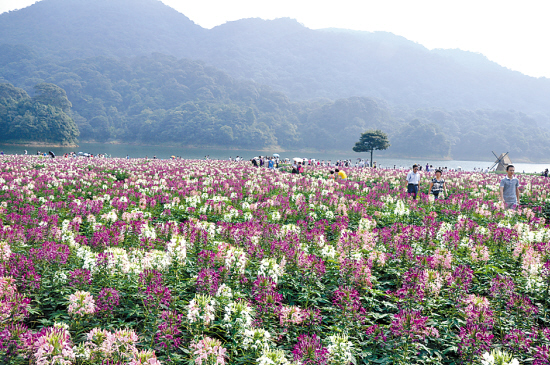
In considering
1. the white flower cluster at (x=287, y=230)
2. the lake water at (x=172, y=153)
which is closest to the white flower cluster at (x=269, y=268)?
the white flower cluster at (x=287, y=230)

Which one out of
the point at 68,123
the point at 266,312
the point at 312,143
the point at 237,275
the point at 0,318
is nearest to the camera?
the point at 0,318

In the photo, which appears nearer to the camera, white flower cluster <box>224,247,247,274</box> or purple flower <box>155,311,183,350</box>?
purple flower <box>155,311,183,350</box>

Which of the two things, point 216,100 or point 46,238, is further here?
point 216,100

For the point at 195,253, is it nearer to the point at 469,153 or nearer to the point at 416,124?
the point at 416,124

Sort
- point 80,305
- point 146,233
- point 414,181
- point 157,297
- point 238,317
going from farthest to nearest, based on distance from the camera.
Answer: point 414,181 → point 146,233 → point 157,297 → point 80,305 → point 238,317

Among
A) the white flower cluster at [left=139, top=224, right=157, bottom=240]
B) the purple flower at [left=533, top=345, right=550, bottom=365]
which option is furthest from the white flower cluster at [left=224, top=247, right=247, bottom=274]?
the purple flower at [left=533, top=345, right=550, bottom=365]

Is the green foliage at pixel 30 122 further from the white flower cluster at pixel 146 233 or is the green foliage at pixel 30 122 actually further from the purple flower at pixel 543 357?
the purple flower at pixel 543 357

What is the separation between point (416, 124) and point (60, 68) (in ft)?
634

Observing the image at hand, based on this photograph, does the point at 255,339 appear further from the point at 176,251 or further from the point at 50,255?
the point at 50,255

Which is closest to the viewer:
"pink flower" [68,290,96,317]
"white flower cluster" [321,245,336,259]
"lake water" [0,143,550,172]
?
"pink flower" [68,290,96,317]

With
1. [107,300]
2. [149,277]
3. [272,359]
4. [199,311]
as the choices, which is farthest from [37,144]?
[272,359]

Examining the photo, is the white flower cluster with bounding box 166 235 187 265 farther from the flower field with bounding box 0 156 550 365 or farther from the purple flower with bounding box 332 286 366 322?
the purple flower with bounding box 332 286 366 322

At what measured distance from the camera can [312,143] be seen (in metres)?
160

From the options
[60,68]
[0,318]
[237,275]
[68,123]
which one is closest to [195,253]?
[237,275]
